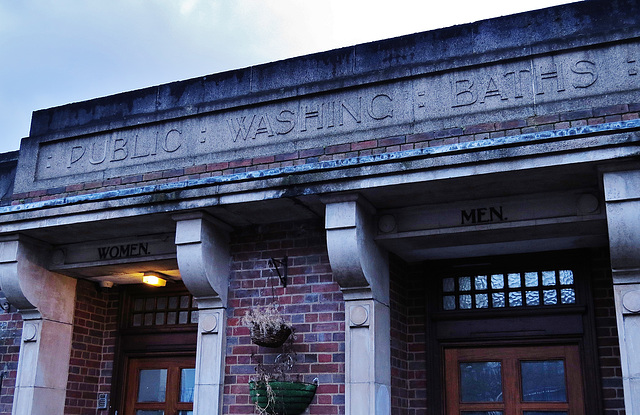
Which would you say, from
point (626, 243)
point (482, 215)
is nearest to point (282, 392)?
point (482, 215)

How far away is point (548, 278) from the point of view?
6.84 meters

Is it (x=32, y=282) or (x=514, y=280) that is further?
(x=32, y=282)

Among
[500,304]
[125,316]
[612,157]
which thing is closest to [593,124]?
[612,157]

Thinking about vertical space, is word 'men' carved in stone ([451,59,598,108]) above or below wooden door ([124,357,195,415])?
above

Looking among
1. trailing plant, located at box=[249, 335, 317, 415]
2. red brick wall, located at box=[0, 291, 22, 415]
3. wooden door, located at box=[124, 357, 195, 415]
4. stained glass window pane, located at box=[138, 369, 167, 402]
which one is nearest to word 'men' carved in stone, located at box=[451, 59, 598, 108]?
trailing plant, located at box=[249, 335, 317, 415]

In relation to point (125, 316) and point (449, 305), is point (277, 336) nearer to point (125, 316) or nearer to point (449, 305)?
point (449, 305)

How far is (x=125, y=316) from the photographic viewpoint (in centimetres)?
870

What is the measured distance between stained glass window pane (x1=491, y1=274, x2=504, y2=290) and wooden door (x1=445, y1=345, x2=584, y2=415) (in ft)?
1.87

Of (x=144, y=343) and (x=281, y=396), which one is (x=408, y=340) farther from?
(x=144, y=343)

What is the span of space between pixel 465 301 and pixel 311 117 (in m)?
2.27

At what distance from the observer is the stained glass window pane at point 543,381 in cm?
654

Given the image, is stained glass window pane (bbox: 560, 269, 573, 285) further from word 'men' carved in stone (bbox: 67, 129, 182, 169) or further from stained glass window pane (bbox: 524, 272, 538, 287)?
word 'men' carved in stone (bbox: 67, 129, 182, 169)

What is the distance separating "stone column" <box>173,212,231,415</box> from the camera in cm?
676

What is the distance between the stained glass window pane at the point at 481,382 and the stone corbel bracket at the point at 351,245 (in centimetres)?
124
